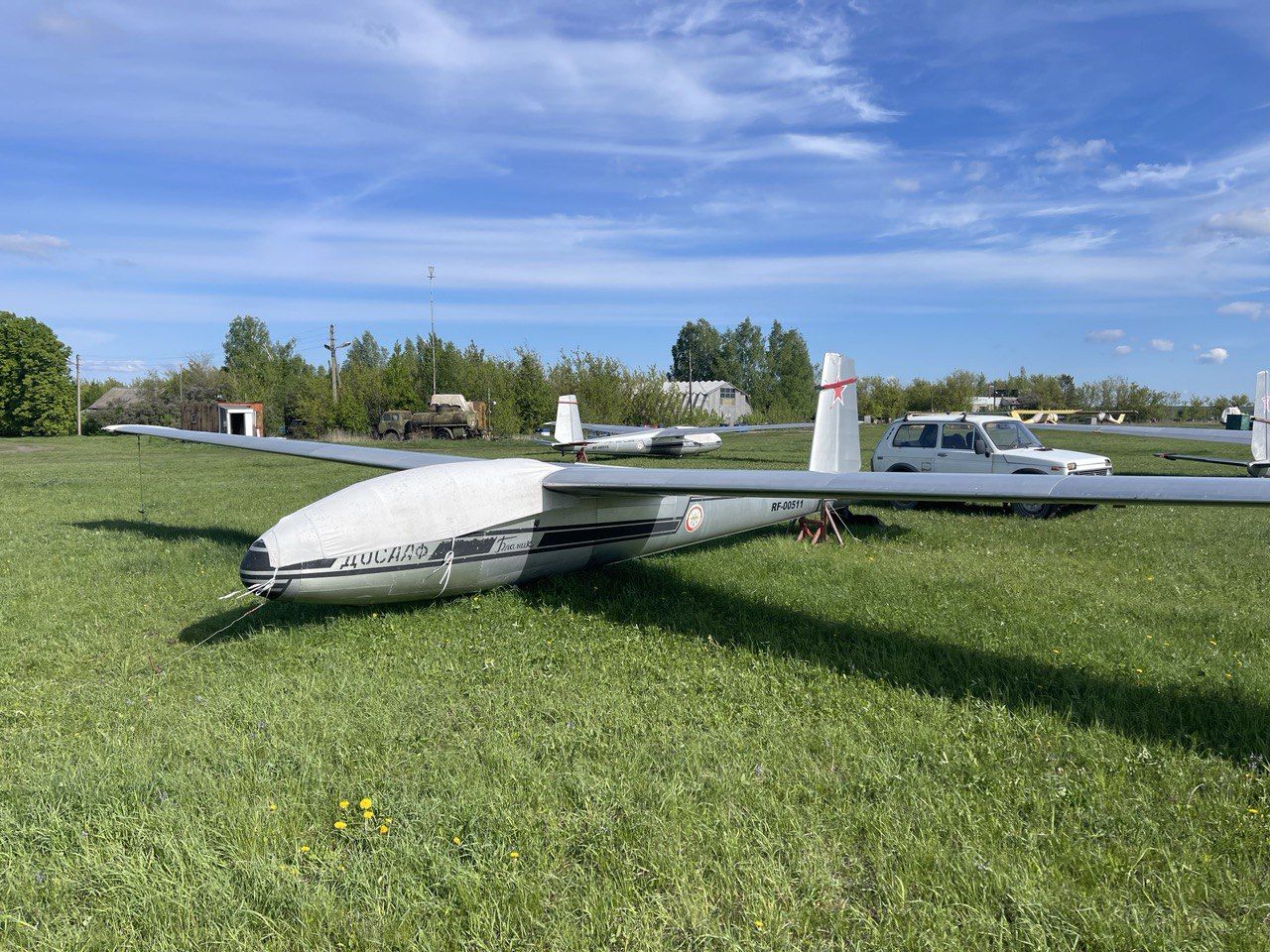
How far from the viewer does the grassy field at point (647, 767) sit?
125 inches

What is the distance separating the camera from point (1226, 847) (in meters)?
3.58

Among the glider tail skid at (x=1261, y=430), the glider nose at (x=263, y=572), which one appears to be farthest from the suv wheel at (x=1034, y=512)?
the glider nose at (x=263, y=572)

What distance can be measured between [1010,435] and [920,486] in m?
10.2

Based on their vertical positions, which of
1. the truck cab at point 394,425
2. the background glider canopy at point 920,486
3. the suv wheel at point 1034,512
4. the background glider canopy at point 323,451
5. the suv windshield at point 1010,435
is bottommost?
the suv wheel at point 1034,512

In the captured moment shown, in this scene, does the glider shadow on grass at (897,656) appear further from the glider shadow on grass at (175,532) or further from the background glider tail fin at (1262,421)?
the background glider tail fin at (1262,421)

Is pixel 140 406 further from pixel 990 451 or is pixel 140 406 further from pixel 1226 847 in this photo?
pixel 1226 847

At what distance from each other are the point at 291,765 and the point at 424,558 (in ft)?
8.34

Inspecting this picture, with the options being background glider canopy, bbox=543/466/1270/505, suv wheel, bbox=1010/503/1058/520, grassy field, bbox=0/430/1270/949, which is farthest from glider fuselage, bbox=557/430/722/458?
grassy field, bbox=0/430/1270/949

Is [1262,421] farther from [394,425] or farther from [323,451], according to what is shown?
[394,425]

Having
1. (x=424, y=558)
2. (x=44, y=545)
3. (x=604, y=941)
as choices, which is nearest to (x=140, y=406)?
(x=44, y=545)

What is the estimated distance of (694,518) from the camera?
9195 mm

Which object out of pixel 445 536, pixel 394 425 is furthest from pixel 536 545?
pixel 394 425

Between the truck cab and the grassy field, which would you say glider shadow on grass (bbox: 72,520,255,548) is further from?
the truck cab

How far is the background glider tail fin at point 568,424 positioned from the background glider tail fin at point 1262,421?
18.8 m
